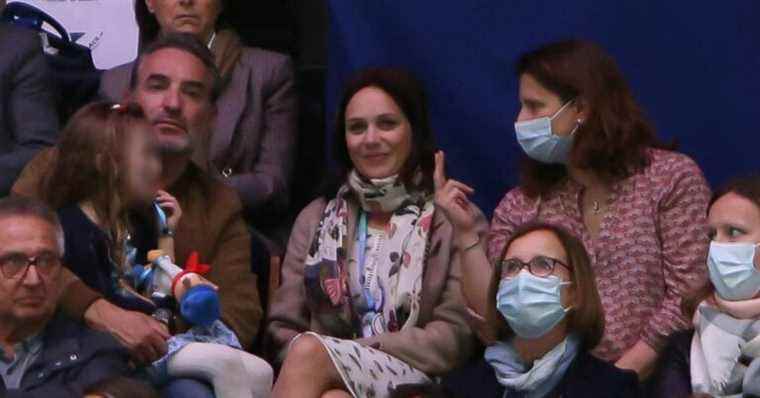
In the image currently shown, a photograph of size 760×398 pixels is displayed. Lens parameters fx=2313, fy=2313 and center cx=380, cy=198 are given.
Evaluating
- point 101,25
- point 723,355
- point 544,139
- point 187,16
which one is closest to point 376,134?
point 544,139

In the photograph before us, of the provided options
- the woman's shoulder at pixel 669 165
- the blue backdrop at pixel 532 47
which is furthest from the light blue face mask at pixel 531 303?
the blue backdrop at pixel 532 47

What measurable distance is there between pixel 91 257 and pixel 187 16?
1398mm

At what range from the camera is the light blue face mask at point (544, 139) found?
6504 mm

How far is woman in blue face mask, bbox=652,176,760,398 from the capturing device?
230 inches

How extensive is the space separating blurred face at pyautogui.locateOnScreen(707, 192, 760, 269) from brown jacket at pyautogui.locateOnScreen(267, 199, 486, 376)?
885 millimetres

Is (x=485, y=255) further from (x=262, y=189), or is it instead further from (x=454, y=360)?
(x=262, y=189)

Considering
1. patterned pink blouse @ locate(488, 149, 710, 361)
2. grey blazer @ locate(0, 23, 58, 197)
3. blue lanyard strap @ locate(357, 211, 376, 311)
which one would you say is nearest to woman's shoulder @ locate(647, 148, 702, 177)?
patterned pink blouse @ locate(488, 149, 710, 361)

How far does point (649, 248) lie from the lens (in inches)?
251

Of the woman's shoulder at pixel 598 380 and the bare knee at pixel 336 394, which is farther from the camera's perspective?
the bare knee at pixel 336 394

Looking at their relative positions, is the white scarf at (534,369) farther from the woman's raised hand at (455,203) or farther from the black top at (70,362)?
the black top at (70,362)

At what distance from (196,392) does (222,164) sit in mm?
1358

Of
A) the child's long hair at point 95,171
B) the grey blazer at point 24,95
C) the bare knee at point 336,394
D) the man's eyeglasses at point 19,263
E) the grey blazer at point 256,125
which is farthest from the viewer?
the grey blazer at point 256,125

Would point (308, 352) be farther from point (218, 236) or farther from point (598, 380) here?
point (598, 380)

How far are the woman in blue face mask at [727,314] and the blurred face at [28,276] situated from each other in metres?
1.59
